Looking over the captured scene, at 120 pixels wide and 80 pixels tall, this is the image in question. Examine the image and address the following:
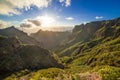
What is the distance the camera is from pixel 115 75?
188875 millimetres

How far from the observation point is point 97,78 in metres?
196

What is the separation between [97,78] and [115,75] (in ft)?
59.2

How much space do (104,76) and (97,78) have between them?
1216 centimetres

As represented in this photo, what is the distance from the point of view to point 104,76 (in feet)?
607

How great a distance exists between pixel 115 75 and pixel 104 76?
12235mm
